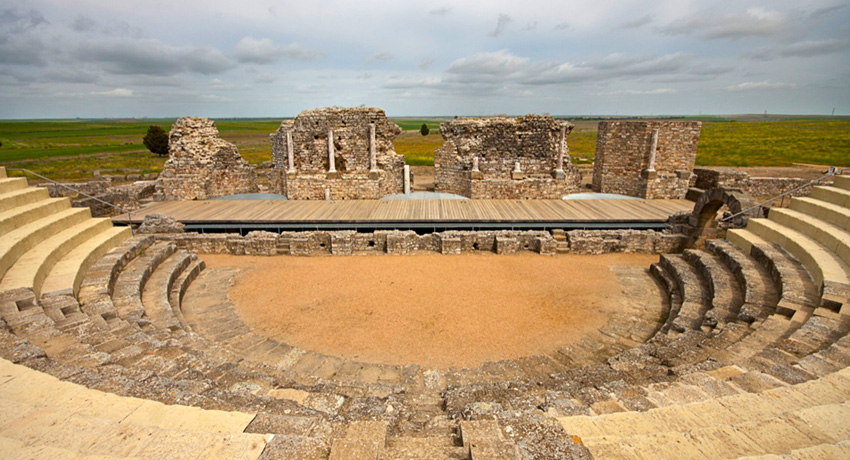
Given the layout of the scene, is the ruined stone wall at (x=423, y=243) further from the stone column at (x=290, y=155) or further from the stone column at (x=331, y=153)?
the stone column at (x=290, y=155)

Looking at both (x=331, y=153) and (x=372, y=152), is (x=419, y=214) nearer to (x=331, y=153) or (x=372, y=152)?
(x=372, y=152)

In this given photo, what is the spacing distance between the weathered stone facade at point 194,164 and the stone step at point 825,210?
20916 mm

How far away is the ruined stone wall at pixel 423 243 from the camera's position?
41.8 feet

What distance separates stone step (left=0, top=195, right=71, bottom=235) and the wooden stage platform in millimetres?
3717

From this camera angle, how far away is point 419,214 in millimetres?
14680

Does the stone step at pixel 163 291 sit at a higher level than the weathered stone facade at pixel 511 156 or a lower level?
lower

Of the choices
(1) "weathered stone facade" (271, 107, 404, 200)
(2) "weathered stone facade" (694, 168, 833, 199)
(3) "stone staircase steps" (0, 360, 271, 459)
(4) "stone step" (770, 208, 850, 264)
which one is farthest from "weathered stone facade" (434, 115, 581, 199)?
(3) "stone staircase steps" (0, 360, 271, 459)

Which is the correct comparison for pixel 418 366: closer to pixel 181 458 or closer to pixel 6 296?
pixel 181 458

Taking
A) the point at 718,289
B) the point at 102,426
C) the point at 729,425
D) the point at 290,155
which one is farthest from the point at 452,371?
the point at 290,155

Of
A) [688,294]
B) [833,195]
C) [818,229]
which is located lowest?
[688,294]

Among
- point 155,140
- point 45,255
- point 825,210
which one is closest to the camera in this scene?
point 45,255

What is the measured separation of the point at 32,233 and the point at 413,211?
10.4 metres

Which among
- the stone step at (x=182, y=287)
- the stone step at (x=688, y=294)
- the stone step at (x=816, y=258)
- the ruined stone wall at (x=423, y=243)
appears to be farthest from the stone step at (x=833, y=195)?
the stone step at (x=182, y=287)

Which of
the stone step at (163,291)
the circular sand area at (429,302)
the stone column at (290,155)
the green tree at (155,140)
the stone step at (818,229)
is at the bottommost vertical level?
the circular sand area at (429,302)
